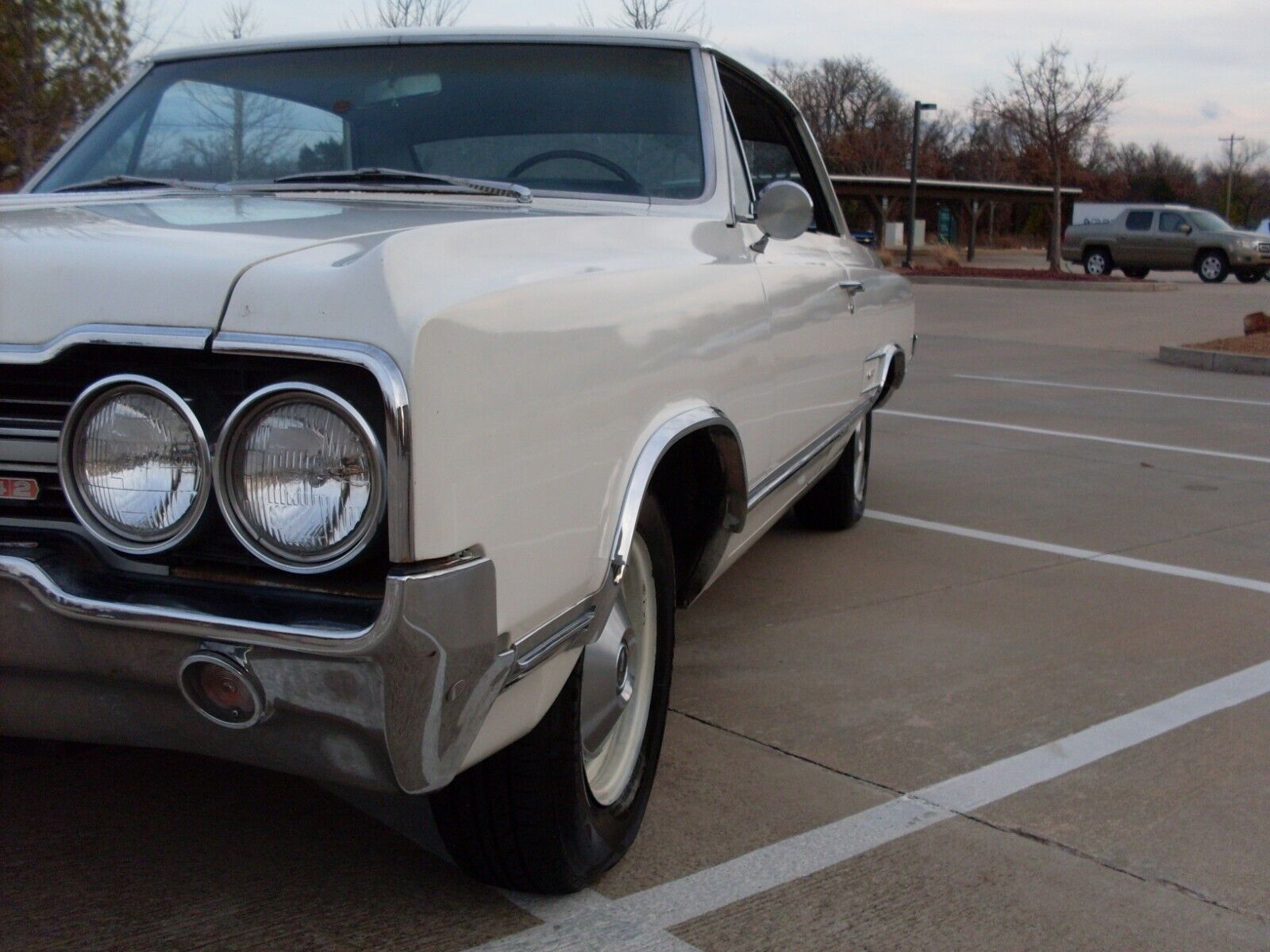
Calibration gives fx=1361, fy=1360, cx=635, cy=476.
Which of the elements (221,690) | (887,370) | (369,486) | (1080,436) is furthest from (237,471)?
(1080,436)

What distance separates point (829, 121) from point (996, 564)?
2312 inches

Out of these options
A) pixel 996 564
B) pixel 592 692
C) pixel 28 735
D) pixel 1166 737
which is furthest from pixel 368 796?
pixel 996 564

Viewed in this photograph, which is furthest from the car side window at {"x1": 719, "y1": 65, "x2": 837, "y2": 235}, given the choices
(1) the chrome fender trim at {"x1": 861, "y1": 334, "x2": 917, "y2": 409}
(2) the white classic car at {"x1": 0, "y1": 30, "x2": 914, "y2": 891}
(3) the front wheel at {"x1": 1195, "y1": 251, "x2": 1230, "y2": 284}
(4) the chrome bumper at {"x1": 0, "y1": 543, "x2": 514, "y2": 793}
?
(3) the front wheel at {"x1": 1195, "y1": 251, "x2": 1230, "y2": 284}

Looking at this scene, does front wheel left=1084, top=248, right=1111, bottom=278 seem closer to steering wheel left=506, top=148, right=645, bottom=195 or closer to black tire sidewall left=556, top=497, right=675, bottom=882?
steering wheel left=506, top=148, right=645, bottom=195

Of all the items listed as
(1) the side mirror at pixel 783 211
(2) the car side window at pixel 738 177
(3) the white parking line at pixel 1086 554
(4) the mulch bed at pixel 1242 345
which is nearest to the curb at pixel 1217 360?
(4) the mulch bed at pixel 1242 345

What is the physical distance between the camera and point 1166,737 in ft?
11.6

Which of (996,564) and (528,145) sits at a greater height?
(528,145)

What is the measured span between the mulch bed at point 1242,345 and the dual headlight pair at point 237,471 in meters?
13.5

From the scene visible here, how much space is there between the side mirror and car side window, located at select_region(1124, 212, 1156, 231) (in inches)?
1199

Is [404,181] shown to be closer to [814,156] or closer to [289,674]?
[289,674]

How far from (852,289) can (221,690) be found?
10.1 feet

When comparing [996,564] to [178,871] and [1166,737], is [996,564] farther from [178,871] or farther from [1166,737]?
[178,871]

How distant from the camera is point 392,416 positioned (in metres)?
1.79

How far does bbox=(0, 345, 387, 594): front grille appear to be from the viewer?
1.89 m
